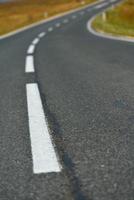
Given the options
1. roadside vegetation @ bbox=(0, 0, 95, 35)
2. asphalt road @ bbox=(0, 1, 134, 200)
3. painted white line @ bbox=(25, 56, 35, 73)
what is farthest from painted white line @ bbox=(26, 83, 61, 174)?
roadside vegetation @ bbox=(0, 0, 95, 35)

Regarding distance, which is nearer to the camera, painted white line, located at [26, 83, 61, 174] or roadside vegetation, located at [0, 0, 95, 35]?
painted white line, located at [26, 83, 61, 174]

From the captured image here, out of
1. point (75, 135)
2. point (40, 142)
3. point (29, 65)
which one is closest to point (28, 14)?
point (29, 65)

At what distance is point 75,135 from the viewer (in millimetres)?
4113

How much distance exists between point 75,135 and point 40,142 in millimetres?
398

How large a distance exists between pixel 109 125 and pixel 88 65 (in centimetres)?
498

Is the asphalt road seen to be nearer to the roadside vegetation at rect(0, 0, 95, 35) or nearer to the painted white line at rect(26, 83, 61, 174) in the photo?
the painted white line at rect(26, 83, 61, 174)

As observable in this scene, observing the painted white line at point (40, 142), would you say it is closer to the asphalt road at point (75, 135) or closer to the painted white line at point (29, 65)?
the asphalt road at point (75, 135)

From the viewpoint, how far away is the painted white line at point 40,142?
3279 mm

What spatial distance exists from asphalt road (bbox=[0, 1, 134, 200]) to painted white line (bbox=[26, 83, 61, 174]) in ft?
0.16

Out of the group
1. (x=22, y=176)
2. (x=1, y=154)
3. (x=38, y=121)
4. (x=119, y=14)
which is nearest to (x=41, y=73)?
(x=38, y=121)

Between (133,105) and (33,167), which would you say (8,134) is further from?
(133,105)

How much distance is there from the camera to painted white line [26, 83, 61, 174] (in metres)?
3.28

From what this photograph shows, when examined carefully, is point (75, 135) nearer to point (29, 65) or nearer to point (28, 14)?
point (29, 65)

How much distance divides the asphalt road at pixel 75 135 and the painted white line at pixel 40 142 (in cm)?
5
